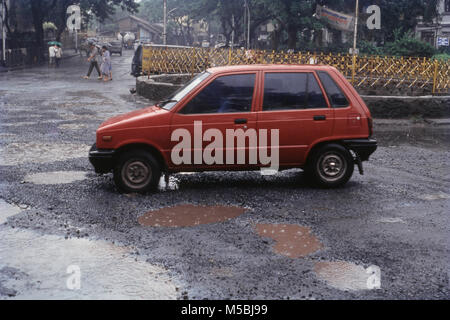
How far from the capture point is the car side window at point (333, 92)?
8.21 meters

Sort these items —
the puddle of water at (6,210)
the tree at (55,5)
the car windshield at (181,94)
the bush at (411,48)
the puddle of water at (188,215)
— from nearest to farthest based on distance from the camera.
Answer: the puddle of water at (188,215)
the puddle of water at (6,210)
the car windshield at (181,94)
the bush at (411,48)
the tree at (55,5)

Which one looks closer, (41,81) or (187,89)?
(187,89)

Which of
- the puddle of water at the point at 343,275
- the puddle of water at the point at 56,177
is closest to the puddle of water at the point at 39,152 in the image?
the puddle of water at the point at 56,177

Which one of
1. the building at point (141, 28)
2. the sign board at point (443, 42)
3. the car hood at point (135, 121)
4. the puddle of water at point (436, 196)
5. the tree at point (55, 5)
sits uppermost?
the building at point (141, 28)

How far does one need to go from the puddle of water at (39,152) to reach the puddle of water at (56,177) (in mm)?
994

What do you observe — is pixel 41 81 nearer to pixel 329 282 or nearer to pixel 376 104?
pixel 376 104

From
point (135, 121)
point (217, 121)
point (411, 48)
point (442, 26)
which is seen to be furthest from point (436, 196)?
point (442, 26)

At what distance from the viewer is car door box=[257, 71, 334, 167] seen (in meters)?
8.05

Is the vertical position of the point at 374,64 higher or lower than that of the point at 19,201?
higher

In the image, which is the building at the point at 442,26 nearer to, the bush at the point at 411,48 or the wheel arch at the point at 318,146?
the bush at the point at 411,48

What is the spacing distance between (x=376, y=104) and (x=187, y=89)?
965 centimetres

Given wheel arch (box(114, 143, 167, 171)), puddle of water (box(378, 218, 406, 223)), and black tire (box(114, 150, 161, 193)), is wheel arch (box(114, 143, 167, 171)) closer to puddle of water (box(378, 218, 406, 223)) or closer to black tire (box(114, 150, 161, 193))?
black tire (box(114, 150, 161, 193))

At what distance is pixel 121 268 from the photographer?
Result: 5211 millimetres

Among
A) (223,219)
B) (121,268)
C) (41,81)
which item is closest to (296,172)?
(223,219)
